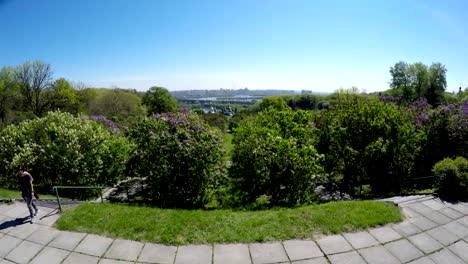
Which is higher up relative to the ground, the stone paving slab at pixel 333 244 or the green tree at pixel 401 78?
the green tree at pixel 401 78

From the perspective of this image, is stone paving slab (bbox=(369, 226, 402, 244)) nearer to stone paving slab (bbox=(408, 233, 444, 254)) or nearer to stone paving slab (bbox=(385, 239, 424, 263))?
stone paving slab (bbox=(385, 239, 424, 263))

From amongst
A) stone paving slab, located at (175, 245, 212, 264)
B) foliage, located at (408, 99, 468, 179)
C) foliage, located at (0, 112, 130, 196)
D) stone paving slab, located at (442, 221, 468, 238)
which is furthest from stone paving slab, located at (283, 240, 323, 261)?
foliage, located at (0, 112, 130, 196)

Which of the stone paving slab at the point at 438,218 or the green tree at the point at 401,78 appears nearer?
the stone paving slab at the point at 438,218

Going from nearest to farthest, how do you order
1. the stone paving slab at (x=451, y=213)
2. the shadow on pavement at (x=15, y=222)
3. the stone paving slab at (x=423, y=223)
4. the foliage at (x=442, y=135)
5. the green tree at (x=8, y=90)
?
the stone paving slab at (x=423, y=223)
the shadow on pavement at (x=15, y=222)
the stone paving slab at (x=451, y=213)
the foliage at (x=442, y=135)
the green tree at (x=8, y=90)

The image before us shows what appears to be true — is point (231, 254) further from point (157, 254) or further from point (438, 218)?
point (438, 218)

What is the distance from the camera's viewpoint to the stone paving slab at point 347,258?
460 centimetres

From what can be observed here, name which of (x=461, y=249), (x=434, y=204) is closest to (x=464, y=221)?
(x=434, y=204)

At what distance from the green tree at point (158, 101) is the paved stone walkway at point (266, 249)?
42.8 meters

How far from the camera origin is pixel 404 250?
491cm

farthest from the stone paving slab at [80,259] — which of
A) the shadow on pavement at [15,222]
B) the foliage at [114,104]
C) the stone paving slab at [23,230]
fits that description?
the foliage at [114,104]

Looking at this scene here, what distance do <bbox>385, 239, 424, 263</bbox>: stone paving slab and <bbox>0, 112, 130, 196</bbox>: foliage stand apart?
1058 cm

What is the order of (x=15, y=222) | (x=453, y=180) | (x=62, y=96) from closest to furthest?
(x=15, y=222)
(x=453, y=180)
(x=62, y=96)

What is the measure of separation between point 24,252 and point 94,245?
1.24m

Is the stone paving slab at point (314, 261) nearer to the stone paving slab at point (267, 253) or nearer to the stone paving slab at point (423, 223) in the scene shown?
the stone paving slab at point (267, 253)
